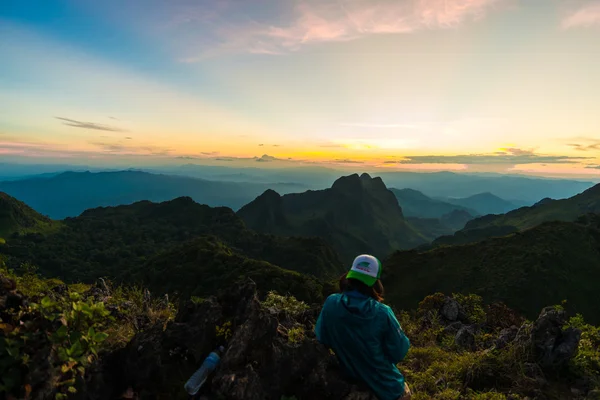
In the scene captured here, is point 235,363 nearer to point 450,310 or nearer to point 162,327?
point 162,327

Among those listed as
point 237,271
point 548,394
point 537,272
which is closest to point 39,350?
point 548,394

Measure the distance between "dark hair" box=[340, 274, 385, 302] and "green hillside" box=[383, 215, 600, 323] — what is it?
67524mm

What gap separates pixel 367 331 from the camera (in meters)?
5.55

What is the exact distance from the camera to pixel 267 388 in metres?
5.80

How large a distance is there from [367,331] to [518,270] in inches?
3135

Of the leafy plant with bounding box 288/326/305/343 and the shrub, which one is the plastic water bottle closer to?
the leafy plant with bounding box 288/326/305/343

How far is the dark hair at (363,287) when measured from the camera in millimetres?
5570

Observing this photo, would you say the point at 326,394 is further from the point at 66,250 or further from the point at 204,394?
the point at 66,250

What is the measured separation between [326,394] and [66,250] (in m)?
172

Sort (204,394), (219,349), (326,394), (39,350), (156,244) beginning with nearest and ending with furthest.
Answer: (39,350), (204,394), (326,394), (219,349), (156,244)

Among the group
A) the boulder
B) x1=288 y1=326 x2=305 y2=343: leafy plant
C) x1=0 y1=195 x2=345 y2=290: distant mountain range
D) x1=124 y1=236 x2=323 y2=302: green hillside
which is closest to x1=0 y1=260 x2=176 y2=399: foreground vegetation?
x1=288 y1=326 x2=305 y2=343: leafy plant

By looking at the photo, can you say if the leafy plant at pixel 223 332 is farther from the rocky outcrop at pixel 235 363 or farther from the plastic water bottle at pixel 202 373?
the plastic water bottle at pixel 202 373

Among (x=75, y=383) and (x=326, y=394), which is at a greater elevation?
(x=75, y=383)

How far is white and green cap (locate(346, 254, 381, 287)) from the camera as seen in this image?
5.46 m
